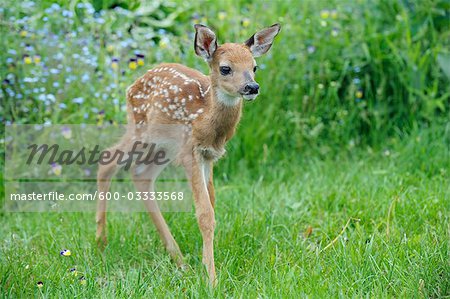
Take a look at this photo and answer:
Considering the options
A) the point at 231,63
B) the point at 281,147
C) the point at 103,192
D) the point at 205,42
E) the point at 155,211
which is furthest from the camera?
the point at 281,147

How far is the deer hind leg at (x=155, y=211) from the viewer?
175 inches

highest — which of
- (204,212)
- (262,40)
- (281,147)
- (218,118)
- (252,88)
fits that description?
(262,40)

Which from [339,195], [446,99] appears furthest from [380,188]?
[446,99]

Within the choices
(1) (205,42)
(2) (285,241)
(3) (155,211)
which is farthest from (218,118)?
(2) (285,241)

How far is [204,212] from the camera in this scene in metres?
4.14

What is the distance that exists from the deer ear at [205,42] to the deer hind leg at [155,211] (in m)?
0.91

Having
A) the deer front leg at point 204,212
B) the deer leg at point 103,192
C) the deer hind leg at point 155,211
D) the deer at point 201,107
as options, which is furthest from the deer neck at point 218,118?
the deer leg at point 103,192

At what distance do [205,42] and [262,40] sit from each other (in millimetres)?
337

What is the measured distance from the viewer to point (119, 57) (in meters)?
6.42

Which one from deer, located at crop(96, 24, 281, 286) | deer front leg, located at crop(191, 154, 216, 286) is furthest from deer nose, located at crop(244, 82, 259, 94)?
deer front leg, located at crop(191, 154, 216, 286)

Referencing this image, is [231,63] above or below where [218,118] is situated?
above

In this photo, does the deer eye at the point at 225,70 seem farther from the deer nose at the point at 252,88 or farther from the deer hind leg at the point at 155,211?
the deer hind leg at the point at 155,211

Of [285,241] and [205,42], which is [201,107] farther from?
[285,241]

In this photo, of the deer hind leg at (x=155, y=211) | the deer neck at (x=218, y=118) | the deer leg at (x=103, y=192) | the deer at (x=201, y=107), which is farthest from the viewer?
the deer leg at (x=103, y=192)
